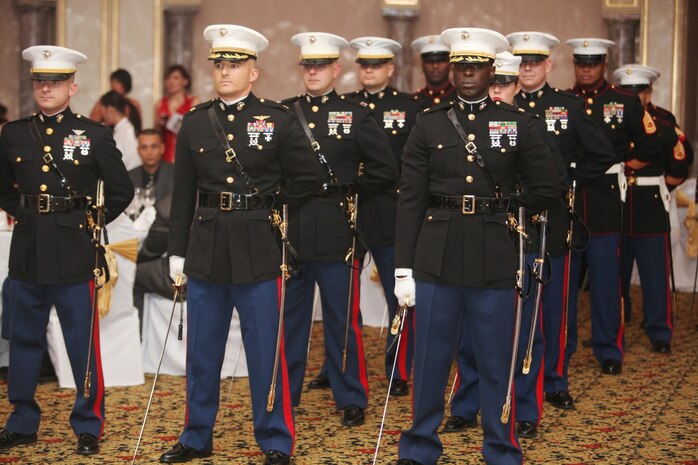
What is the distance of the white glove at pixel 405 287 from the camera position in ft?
14.2

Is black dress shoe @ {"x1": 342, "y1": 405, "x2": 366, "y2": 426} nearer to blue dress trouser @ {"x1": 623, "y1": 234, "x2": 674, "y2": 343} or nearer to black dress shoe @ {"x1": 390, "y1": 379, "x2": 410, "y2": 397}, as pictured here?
black dress shoe @ {"x1": 390, "y1": 379, "x2": 410, "y2": 397}

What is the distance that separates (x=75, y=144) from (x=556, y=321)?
2.33 metres

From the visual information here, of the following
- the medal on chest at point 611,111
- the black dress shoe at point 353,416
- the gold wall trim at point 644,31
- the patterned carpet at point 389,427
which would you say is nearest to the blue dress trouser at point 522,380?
the patterned carpet at point 389,427

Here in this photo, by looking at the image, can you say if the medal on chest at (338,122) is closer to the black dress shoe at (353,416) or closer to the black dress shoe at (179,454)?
the black dress shoe at (353,416)

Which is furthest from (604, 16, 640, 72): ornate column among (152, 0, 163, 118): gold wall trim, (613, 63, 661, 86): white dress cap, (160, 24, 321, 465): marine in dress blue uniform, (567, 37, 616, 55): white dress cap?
(160, 24, 321, 465): marine in dress blue uniform

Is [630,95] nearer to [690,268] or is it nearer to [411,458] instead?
[411,458]

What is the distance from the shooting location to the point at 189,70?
34.4 feet

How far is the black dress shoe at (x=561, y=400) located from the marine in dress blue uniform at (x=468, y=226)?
1.39 metres

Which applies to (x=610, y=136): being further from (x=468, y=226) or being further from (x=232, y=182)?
(x=232, y=182)

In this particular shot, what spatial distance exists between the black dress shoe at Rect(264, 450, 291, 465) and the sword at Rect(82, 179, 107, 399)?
33.0 inches

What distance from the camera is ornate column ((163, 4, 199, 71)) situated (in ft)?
34.2

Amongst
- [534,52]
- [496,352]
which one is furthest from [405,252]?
[534,52]

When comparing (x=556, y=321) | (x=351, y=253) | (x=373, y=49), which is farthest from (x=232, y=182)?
(x=373, y=49)

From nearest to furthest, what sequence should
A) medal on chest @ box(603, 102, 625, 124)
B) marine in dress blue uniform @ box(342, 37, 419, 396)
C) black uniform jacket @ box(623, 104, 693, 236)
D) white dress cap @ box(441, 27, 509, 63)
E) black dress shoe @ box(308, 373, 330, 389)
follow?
white dress cap @ box(441, 27, 509, 63) < marine in dress blue uniform @ box(342, 37, 419, 396) < black dress shoe @ box(308, 373, 330, 389) < medal on chest @ box(603, 102, 625, 124) < black uniform jacket @ box(623, 104, 693, 236)
